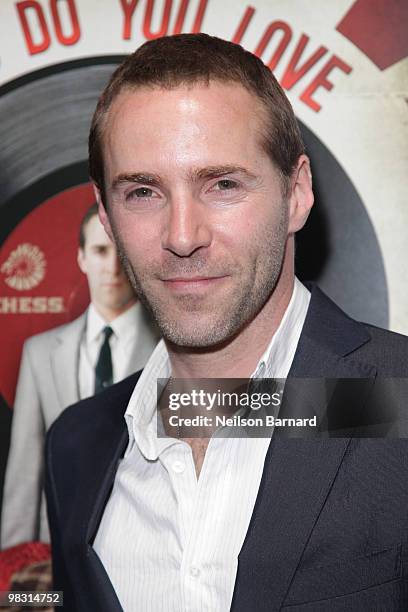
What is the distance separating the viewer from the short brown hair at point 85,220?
199 centimetres

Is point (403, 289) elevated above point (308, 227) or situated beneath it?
situated beneath

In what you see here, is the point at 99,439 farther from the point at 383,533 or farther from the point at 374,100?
the point at 374,100

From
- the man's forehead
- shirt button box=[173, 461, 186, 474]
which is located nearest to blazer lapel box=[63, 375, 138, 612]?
shirt button box=[173, 461, 186, 474]

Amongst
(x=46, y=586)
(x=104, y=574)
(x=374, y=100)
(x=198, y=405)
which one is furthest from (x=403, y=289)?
(x=46, y=586)

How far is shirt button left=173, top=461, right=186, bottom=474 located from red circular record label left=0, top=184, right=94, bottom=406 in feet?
2.10

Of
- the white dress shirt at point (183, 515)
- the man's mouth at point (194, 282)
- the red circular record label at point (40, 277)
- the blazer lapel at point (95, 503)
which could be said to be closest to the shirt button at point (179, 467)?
the white dress shirt at point (183, 515)

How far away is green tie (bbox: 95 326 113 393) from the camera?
199 centimetres

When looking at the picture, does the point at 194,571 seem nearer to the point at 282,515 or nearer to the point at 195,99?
the point at 282,515

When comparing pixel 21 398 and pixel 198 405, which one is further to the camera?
pixel 21 398

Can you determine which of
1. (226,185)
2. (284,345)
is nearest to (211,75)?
(226,185)

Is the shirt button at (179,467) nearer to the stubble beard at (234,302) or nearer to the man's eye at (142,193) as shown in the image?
the stubble beard at (234,302)

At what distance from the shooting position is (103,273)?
78.4 inches

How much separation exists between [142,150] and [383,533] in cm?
82

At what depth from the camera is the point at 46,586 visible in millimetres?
1997
